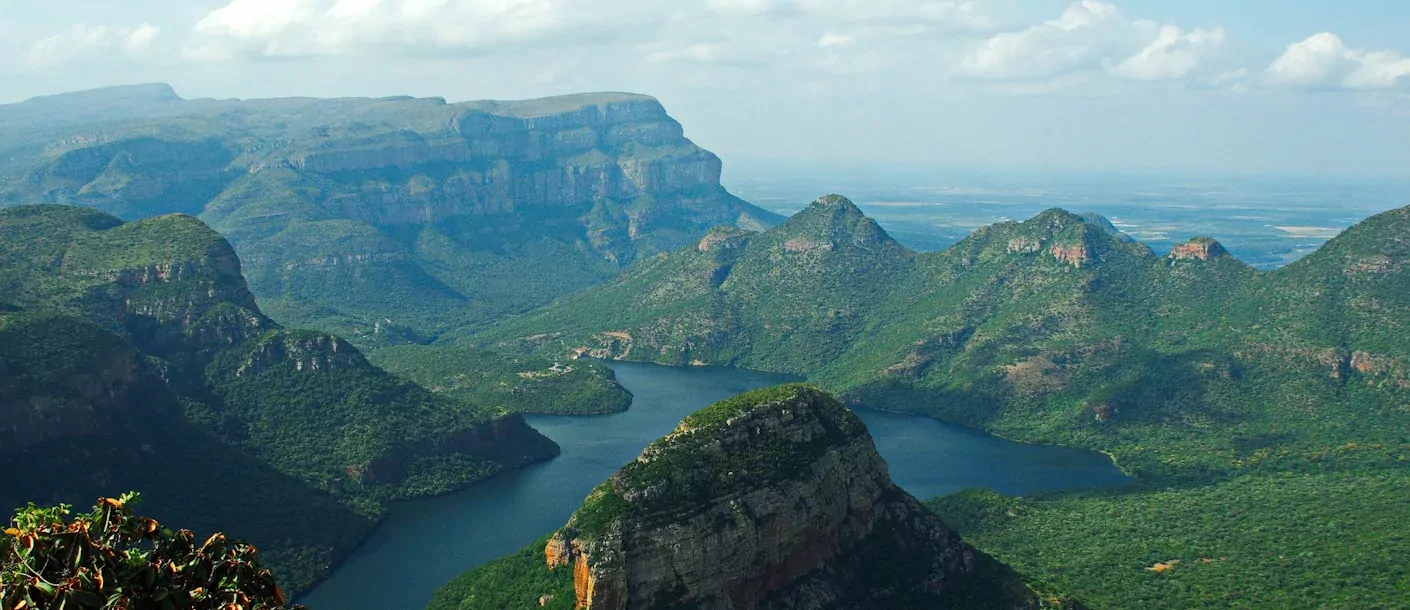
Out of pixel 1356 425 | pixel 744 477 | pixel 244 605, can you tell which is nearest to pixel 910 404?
pixel 1356 425

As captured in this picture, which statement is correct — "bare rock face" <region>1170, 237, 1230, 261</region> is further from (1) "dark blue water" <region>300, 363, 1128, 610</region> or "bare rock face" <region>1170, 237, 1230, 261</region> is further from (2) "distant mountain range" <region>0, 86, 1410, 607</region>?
(1) "dark blue water" <region>300, 363, 1128, 610</region>

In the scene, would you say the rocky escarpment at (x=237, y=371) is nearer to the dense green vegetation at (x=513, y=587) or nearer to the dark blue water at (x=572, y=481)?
the dark blue water at (x=572, y=481)

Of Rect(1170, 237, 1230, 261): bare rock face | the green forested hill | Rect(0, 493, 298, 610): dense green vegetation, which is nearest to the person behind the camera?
Rect(0, 493, 298, 610): dense green vegetation

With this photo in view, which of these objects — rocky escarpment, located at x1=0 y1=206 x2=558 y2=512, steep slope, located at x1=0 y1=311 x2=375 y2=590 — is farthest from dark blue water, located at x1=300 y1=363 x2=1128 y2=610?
rocky escarpment, located at x1=0 y1=206 x2=558 y2=512

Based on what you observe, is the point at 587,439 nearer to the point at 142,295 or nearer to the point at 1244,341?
the point at 142,295

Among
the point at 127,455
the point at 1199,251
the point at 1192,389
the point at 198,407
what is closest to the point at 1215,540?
the point at 1192,389

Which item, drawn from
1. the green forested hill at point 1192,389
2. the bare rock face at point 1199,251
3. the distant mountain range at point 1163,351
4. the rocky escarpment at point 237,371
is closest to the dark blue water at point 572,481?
the rocky escarpment at point 237,371
